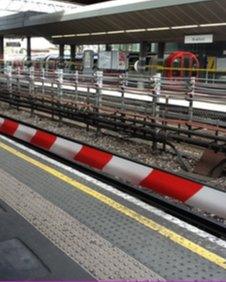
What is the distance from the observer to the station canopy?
2825 centimetres

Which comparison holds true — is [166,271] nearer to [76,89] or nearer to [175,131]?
[175,131]

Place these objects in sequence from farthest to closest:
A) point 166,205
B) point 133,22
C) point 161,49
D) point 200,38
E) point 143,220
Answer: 1. point 161,49
2. point 133,22
3. point 200,38
4. point 166,205
5. point 143,220

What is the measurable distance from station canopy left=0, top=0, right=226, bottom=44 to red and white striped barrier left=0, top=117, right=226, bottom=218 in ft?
61.1

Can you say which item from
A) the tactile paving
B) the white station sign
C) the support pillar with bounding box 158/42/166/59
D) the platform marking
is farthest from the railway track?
the support pillar with bounding box 158/42/166/59

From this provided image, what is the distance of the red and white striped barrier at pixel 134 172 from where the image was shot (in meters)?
5.80

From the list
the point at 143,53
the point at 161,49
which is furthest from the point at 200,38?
the point at 161,49

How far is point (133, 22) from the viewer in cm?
3381

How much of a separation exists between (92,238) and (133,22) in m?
30.1

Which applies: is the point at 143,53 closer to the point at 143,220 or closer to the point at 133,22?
the point at 133,22

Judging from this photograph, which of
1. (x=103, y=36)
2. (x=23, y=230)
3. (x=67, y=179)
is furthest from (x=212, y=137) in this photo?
(x=103, y=36)

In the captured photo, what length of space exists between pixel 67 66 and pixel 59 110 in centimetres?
2630

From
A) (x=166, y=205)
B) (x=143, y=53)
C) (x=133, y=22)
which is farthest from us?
(x=143, y=53)

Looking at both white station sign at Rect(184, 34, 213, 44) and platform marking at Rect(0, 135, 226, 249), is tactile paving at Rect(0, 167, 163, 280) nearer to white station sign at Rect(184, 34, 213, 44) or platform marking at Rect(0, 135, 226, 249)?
platform marking at Rect(0, 135, 226, 249)

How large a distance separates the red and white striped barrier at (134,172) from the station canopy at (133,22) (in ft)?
61.1
